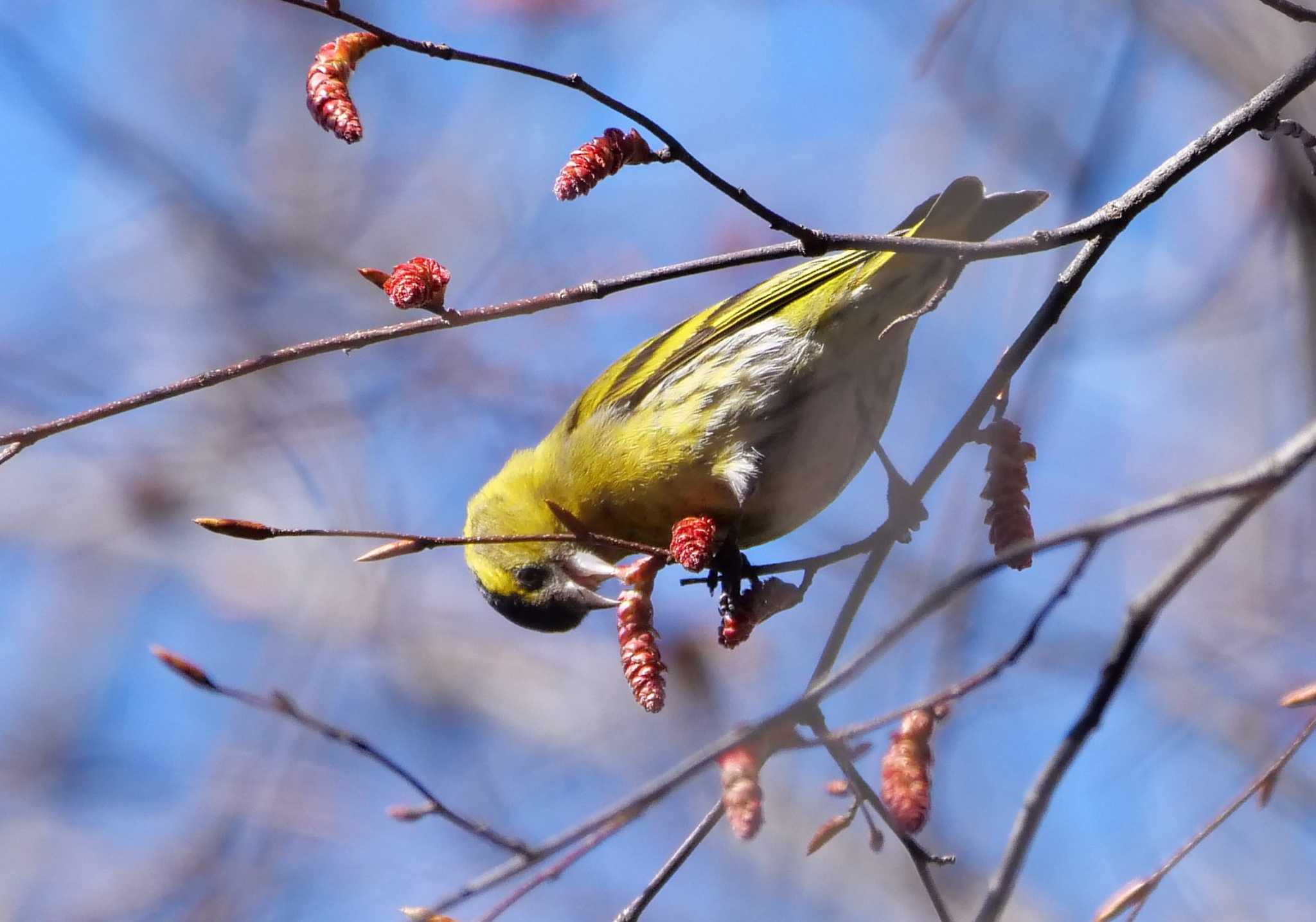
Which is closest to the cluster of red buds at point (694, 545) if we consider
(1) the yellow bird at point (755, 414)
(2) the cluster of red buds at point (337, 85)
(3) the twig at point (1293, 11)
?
(1) the yellow bird at point (755, 414)

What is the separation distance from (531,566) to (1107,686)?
282 cm

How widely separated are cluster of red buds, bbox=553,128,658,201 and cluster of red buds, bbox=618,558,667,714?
100 cm

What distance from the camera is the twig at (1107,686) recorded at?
145 centimetres

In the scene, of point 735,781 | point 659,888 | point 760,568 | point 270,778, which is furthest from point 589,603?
point 270,778

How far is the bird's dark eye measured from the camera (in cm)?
412

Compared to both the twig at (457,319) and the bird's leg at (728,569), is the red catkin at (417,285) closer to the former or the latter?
the twig at (457,319)

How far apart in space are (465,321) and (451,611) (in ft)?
24.7

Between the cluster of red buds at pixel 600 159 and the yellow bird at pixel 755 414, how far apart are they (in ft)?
4.60

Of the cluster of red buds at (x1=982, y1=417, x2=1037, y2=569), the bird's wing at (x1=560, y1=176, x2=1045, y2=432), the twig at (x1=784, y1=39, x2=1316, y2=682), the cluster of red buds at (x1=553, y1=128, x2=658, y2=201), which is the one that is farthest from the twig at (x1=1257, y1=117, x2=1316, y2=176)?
the cluster of red buds at (x1=553, y1=128, x2=658, y2=201)

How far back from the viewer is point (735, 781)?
2.04 meters

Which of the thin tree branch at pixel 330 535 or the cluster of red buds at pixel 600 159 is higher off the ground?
the cluster of red buds at pixel 600 159

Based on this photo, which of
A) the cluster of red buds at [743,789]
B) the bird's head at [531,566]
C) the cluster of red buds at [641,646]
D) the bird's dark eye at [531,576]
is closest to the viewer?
the cluster of red buds at [743,789]

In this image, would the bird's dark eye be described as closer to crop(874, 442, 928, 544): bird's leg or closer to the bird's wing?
the bird's wing

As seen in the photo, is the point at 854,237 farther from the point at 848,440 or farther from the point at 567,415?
the point at 567,415
